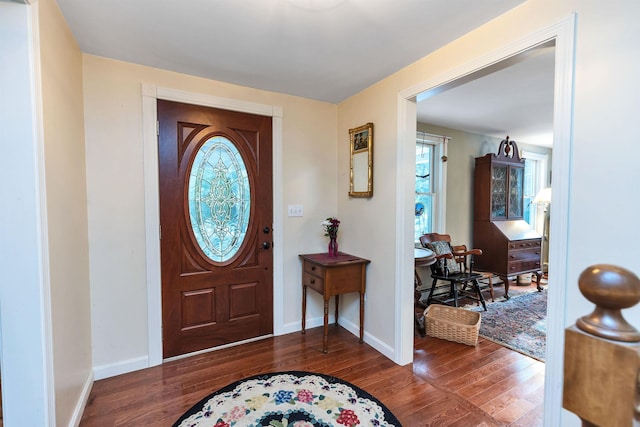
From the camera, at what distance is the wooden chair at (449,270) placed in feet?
11.2

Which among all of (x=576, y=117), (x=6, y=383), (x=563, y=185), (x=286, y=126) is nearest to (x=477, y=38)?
(x=576, y=117)

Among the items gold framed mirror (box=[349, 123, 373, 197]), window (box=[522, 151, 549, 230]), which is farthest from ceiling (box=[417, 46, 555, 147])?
window (box=[522, 151, 549, 230])

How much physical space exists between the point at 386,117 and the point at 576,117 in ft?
4.33

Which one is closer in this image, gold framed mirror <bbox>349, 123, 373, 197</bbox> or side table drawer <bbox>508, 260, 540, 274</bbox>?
gold framed mirror <bbox>349, 123, 373, 197</bbox>

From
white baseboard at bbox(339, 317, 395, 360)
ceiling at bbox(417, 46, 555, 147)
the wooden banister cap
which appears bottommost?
white baseboard at bbox(339, 317, 395, 360)

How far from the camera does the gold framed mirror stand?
256 centimetres

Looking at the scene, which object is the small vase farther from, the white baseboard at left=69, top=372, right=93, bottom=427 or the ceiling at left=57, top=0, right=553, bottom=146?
the white baseboard at left=69, top=372, right=93, bottom=427

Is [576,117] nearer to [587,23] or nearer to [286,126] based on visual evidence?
[587,23]

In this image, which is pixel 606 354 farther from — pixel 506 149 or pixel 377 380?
pixel 506 149

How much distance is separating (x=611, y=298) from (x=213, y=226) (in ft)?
8.07

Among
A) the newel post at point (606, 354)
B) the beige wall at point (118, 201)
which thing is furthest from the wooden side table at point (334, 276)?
the newel post at point (606, 354)

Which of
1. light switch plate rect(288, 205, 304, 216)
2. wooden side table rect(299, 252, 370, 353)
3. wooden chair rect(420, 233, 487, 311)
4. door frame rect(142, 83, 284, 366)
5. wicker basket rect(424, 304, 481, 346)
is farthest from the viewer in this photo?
wooden chair rect(420, 233, 487, 311)

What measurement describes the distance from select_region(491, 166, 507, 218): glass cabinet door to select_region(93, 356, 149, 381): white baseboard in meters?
4.44

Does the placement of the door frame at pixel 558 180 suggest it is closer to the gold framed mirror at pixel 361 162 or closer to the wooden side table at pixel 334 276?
the gold framed mirror at pixel 361 162
